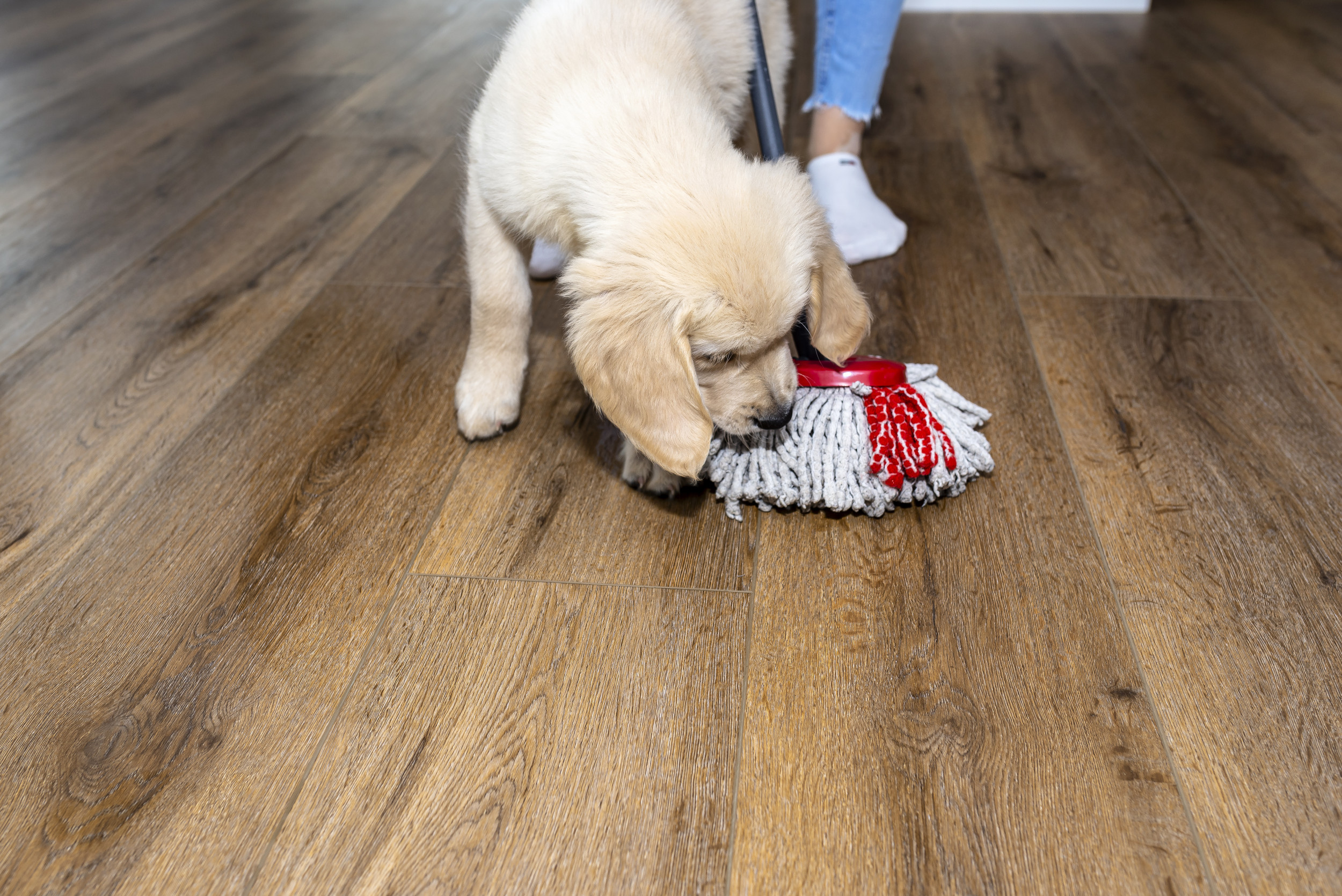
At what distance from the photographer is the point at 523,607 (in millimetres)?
1132

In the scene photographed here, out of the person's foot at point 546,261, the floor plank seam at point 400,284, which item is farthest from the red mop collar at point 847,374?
the floor plank seam at point 400,284

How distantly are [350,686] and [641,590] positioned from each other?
35cm

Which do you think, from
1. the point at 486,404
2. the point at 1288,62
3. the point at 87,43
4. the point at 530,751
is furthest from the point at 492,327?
the point at 87,43

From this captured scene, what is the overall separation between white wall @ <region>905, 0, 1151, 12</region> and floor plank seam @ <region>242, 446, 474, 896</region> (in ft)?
10.3

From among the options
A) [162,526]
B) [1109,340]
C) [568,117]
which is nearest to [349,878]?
[162,526]

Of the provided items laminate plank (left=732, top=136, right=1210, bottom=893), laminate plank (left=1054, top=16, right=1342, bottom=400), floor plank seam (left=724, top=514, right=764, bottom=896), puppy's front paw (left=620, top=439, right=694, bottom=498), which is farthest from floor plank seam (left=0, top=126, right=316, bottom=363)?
laminate plank (left=1054, top=16, right=1342, bottom=400)

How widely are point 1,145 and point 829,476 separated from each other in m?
2.51

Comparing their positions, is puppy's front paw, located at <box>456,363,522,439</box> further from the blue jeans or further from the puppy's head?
the blue jeans

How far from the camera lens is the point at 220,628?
1.12m

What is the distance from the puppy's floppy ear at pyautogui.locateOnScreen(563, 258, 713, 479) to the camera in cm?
104

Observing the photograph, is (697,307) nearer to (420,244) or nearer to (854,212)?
(854,212)

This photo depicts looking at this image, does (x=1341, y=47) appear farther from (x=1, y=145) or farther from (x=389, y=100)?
(x=1, y=145)

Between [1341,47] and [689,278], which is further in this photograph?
[1341,47]

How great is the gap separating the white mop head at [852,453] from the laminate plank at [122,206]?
4.34 ft
